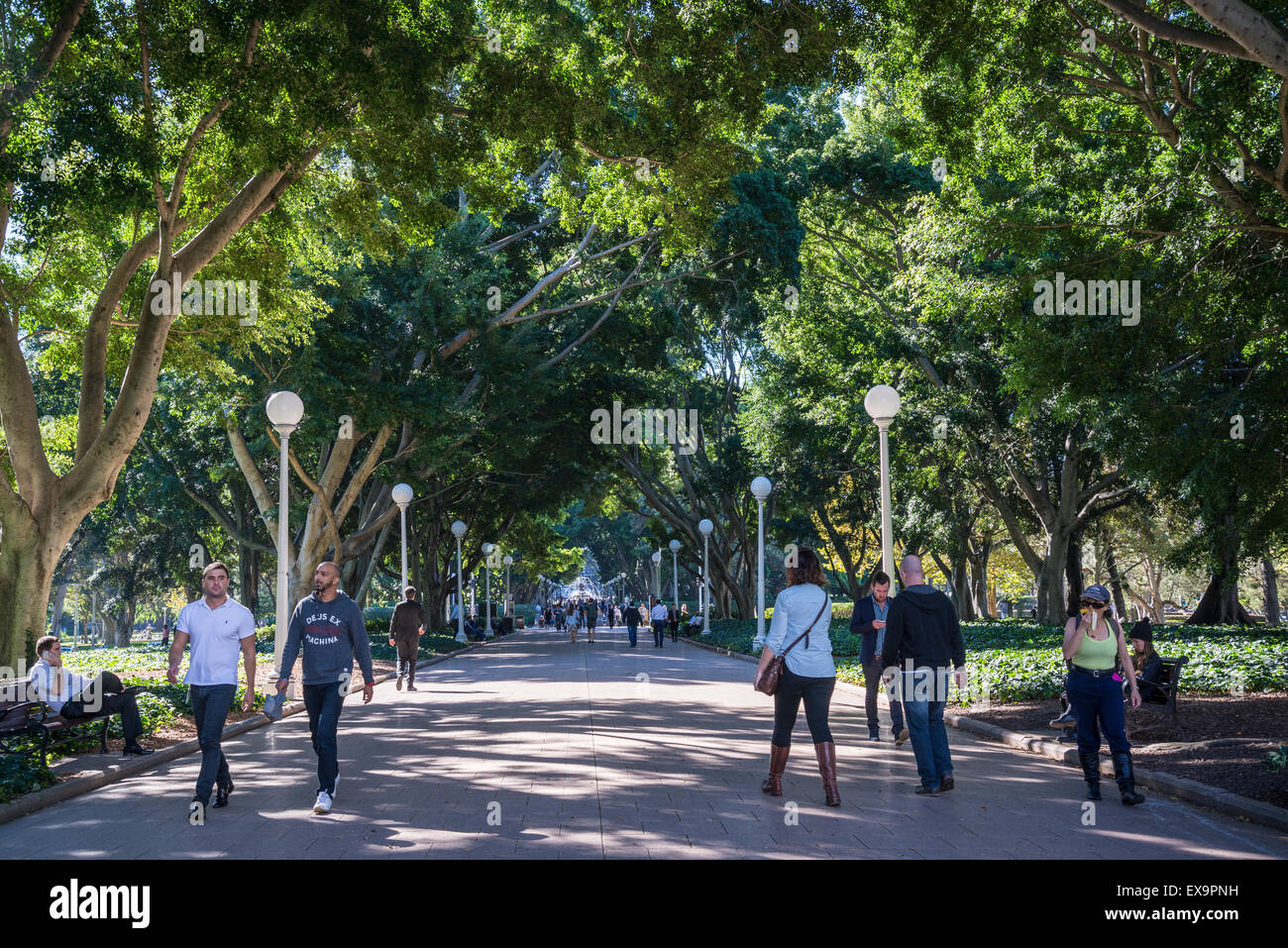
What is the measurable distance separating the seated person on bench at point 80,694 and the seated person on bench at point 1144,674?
368 inches

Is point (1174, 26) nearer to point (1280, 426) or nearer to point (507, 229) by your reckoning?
point (1280, 426)

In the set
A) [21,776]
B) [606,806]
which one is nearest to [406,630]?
[21,776]

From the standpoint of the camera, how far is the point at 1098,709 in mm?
7902

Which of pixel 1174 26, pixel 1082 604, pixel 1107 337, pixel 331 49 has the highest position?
pixel 331 49

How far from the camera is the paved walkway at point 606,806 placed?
21.0 ft

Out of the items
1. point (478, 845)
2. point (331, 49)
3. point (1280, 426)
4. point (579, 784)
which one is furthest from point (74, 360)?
point (1280, 426)

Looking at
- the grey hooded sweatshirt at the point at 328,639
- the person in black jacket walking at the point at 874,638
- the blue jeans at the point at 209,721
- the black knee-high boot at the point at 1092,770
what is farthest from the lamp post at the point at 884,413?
the blue jeans at the point at 209,721

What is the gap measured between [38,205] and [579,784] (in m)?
7.89

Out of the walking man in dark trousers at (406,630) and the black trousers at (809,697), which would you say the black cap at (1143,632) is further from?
the walking man in dark trousers at (406,630)

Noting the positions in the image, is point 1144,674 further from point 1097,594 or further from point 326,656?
point 326,656

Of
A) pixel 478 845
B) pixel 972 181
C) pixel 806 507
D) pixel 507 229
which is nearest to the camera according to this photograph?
pixel 478 845

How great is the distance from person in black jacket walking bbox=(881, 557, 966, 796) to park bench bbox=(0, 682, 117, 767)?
7033 millimetres

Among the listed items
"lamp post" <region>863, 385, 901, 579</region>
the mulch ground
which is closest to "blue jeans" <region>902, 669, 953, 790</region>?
the mulch ground
